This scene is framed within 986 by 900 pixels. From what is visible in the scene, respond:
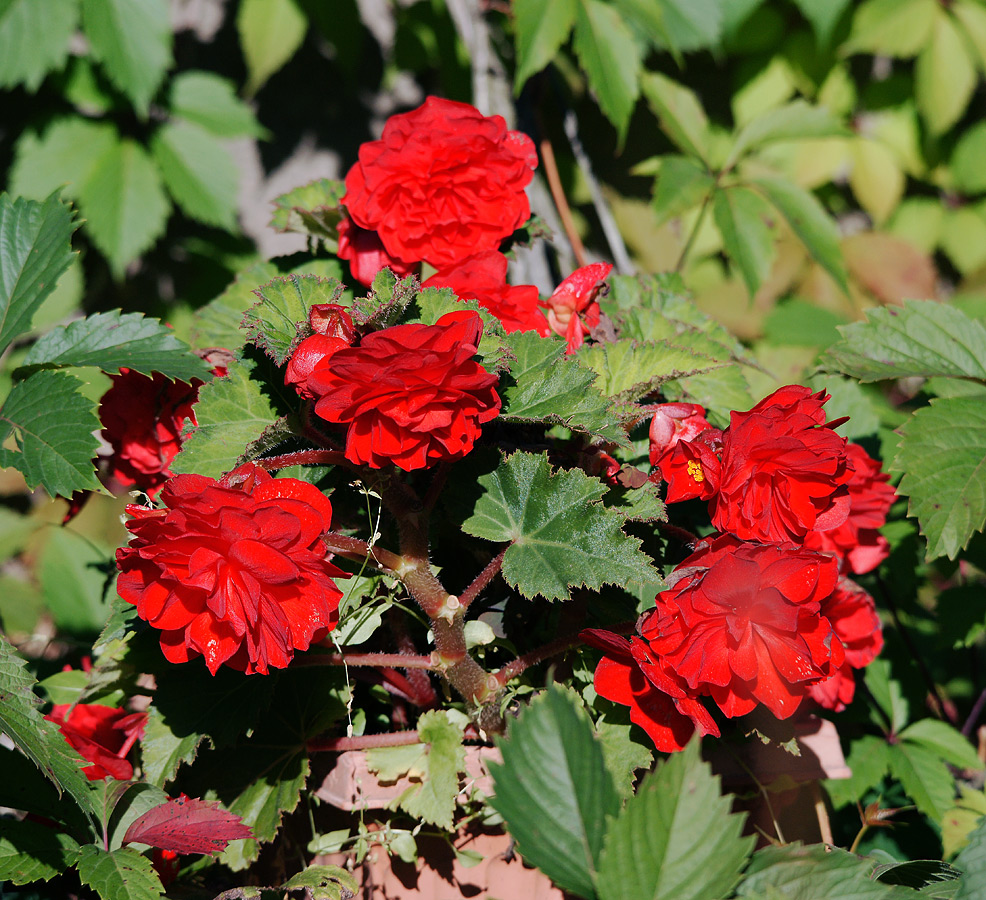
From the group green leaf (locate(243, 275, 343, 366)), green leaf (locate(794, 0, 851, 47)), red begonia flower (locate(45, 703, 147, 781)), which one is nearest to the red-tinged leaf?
red begonia flower (locate(45, 703, 147, 781))

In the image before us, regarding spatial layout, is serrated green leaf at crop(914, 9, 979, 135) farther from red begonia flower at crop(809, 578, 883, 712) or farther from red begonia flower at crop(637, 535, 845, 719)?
red begonia flower at crop(637, 535, 845, 719)

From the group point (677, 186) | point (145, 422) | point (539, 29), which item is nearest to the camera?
point (145, 422)

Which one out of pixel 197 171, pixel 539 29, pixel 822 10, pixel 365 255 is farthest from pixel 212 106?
pixel 822 10

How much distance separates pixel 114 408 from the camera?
0.82 meters

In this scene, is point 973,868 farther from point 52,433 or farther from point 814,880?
point 52,433

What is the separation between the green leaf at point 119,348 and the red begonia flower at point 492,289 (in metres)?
0.23

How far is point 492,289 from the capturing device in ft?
2.53

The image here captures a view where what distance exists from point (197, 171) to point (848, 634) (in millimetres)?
1370

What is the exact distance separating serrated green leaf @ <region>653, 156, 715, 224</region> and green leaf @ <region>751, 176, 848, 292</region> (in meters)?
0.08

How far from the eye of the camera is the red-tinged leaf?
0.64m

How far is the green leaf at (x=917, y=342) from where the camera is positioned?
879 millimetres

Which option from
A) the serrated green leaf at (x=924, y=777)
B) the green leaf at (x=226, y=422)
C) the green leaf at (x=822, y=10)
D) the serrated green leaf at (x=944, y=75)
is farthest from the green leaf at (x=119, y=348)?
the serrated green leaf at (x=944, y=75)

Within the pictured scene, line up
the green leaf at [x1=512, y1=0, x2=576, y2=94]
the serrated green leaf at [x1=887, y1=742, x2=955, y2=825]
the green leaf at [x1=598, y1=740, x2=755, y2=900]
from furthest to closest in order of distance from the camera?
the green leaf at [x1=512, y1=0, x2=576, y2=94]
the serrated green leaf at [x1=887, y1=742, x2=955, y2=825]
the green leaf at [x1=598, y1=740, x2=755, y2=900]

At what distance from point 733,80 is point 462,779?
1804mm
